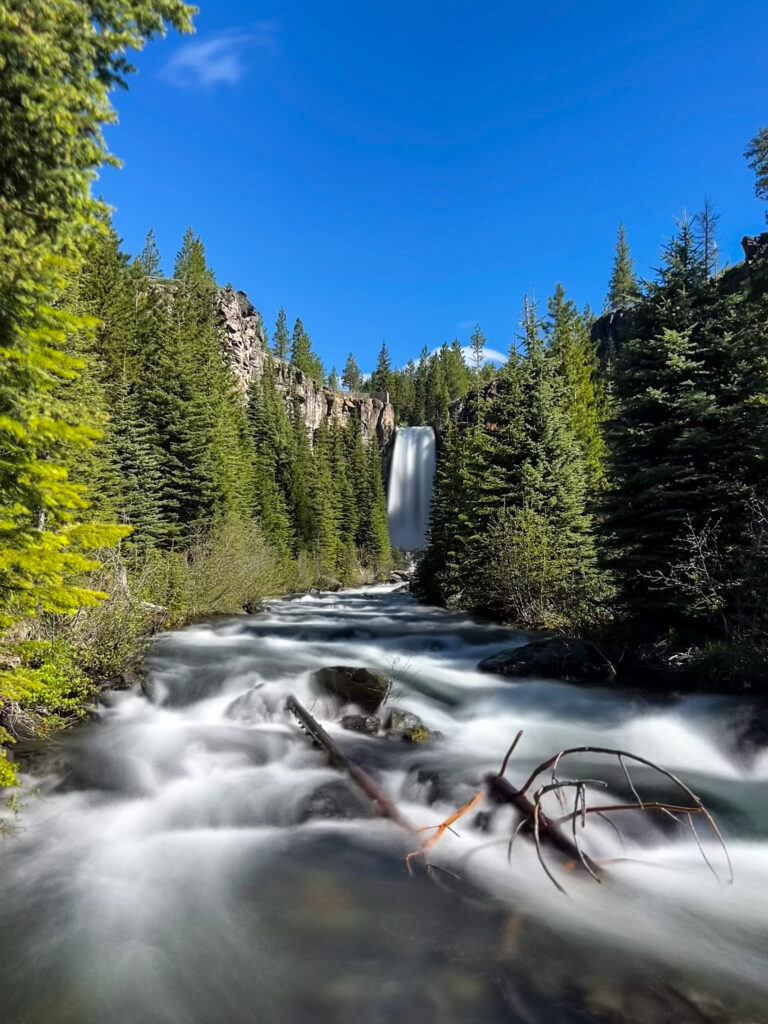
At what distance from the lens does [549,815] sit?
5656 mm

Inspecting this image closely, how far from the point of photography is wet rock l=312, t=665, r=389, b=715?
887 centimetres

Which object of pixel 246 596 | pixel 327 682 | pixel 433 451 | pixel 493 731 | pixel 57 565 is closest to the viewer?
pixel 57 565

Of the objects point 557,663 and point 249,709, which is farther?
point 557,663

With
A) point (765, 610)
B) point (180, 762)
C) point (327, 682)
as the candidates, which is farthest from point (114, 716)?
point (765, 610)

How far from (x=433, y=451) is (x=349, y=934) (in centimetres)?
9502

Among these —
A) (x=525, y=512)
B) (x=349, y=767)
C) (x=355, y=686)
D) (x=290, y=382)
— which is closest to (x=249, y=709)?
(x=355, y=686)

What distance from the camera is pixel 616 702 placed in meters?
9.32

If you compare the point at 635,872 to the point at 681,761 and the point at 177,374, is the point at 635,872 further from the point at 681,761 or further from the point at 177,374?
the point at 177,374

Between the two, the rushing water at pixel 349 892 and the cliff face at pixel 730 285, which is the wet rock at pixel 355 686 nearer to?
the rushing water at pixel 349 892

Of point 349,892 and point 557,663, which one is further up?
point 557,663

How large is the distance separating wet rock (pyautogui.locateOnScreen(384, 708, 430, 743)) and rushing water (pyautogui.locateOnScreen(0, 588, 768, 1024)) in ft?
1.19

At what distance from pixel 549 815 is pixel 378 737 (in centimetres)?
301

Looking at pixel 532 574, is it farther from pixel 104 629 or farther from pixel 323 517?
pixel 323 517

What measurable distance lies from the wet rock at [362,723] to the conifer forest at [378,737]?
0.24 feet
